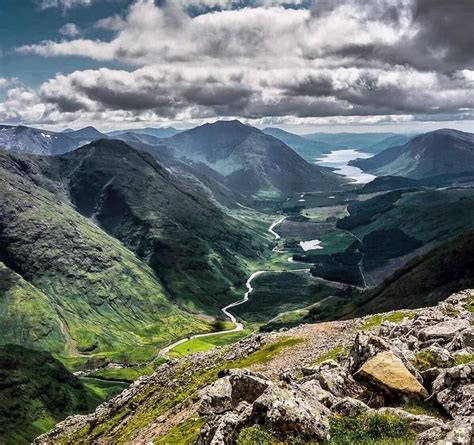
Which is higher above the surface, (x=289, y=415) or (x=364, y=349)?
(x=289, y=415)

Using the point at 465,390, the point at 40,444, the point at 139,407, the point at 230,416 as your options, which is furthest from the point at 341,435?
the point at 40,444

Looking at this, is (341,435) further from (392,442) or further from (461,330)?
(461,330)

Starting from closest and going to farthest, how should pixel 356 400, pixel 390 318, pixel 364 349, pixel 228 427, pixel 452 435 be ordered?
pixel 452 435 < pixel 228 427 < pixel 356 400 < pixel 364 349 < pixel 390 318

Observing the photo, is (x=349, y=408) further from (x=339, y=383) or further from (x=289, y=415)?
(x=289, y=415)

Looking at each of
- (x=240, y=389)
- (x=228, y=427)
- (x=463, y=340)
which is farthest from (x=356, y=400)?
(x=463, y=340)

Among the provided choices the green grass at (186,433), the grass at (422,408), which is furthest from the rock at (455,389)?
the green grass at (186,433)

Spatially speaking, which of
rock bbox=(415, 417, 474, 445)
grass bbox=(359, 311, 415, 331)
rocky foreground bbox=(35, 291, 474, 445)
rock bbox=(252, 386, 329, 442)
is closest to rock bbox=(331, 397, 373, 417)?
rocky foreground bbox=(35, 291, 474, 445)
